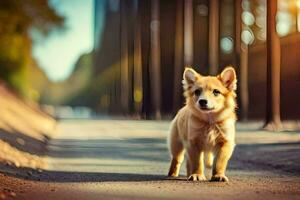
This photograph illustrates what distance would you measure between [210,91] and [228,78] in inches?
17.8

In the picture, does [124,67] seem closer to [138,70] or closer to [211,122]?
[138,70]

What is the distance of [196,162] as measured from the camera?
1132cm

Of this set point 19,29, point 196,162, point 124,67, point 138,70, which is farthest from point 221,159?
point 124,67

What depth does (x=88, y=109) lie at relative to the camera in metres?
130

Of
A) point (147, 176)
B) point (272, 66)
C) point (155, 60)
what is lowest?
point (147, 176)

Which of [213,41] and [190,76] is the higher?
[213,41]

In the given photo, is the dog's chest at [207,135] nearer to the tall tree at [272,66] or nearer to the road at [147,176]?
the road at [147,176]

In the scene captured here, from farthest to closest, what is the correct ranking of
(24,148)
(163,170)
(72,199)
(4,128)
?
1. (4,128)
2. (24,148)
3. (163,170)
4. (72,199)

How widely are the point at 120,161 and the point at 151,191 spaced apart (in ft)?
22.1

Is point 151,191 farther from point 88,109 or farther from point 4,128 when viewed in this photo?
point 88,109

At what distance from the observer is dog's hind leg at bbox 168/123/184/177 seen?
12242 mm

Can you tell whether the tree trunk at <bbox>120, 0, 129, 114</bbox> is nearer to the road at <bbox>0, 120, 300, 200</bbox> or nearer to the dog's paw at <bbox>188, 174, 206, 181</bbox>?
the road at <bbox>0, 120, 300, 200</bbox>

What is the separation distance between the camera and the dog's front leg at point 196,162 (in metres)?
11.3

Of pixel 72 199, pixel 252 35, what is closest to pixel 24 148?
pixel 72 199
